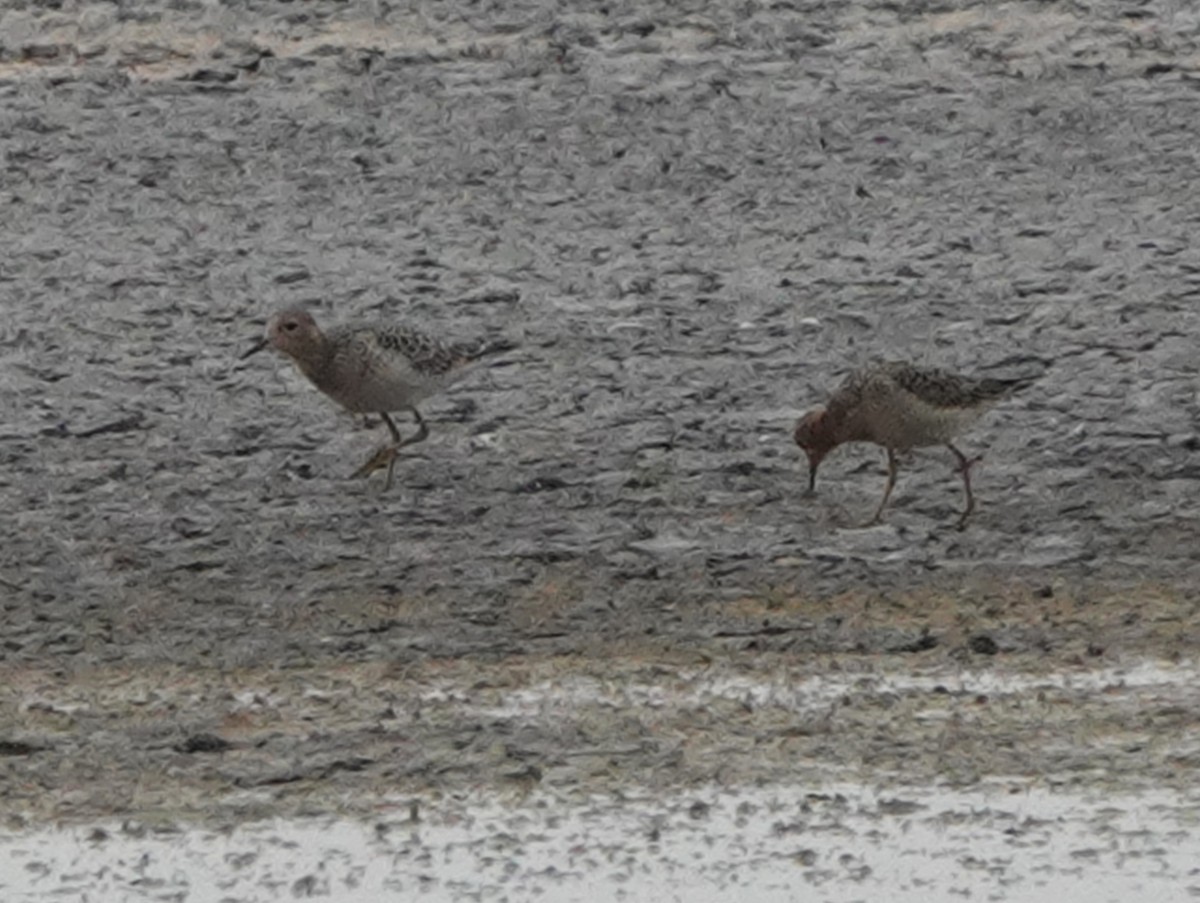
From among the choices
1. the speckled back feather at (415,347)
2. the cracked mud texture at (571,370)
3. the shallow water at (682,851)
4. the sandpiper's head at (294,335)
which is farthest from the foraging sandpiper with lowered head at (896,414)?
the shallow water at (682,851)

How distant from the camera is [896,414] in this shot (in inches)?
428

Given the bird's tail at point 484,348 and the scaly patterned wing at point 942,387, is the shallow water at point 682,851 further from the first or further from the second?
the bird's tail at point 484,348

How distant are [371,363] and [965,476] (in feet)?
7.22

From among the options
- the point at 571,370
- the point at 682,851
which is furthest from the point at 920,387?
the point at 682,851

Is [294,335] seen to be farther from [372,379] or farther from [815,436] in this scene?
[815,436]

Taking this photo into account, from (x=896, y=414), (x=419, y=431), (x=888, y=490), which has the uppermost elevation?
(x=896, y=414)

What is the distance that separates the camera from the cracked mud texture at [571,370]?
916 centimetres

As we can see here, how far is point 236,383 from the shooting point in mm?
12359

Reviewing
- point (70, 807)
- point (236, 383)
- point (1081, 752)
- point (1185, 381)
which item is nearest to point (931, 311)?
point (1185, 381)

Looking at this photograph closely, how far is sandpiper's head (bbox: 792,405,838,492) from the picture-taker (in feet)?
36.0

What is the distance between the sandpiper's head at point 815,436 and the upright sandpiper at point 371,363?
1.42 meters

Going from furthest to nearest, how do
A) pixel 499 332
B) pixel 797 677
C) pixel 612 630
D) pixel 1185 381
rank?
1. pixel 499 332
2. pixel 1185 381
3. pixel 612 630
4. pixel 797 677

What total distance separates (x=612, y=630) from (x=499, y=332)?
129 inches

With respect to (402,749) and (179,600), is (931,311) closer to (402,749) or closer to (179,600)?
(179,600)
